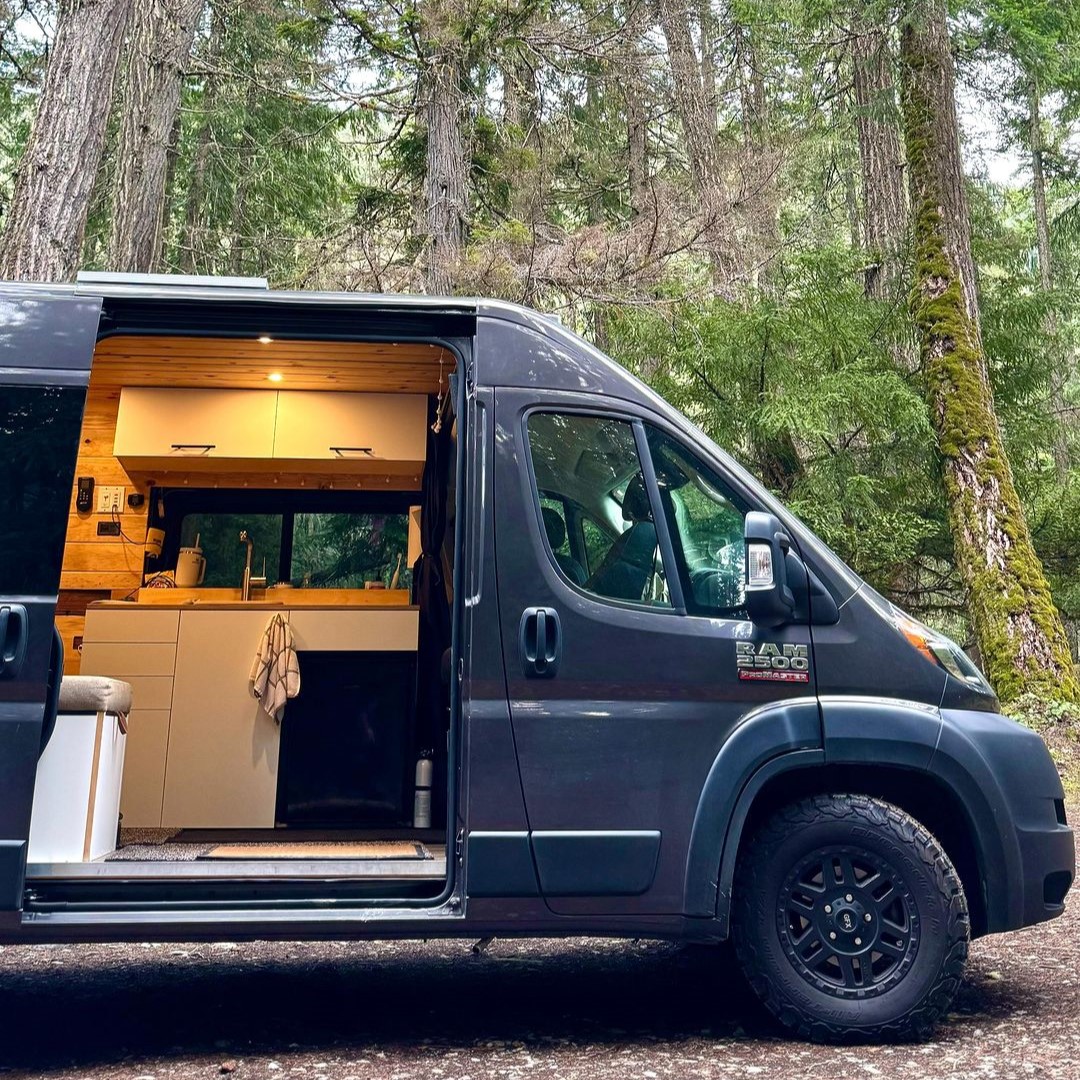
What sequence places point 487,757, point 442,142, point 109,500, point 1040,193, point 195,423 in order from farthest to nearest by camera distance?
point 1040,193, point 442,142, point 109,500, point 195,423, point 487,757

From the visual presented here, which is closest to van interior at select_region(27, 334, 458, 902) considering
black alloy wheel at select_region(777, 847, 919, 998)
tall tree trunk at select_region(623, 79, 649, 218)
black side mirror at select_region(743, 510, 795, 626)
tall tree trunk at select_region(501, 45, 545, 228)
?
black alloy wheel at select_region(777, 847, 919, 998)

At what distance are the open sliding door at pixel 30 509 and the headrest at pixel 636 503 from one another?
1.85 meters

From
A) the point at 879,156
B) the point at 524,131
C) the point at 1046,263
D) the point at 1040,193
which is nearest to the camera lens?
the point at 524,131

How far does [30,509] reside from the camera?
350cm

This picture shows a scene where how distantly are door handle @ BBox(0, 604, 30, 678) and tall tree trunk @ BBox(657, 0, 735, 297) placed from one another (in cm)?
841

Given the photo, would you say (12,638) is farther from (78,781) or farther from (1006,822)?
(1006,822)

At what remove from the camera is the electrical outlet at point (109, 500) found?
7.30 metres

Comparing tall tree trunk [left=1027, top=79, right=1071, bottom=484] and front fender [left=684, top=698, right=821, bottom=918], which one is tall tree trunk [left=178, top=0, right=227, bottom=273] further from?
front fender [left=684, top=698, right=821, bottom=918]

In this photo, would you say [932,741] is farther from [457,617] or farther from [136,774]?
[136,774]

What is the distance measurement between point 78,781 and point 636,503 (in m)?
2.16

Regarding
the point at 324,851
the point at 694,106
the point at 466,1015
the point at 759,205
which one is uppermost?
the point at 694,106

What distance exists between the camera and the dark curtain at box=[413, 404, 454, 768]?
18.6ft

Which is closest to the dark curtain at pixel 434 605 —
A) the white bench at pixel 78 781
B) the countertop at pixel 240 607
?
the countertop at pixel 240 607

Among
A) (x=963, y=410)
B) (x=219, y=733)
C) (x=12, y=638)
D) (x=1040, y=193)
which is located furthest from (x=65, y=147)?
(x=1040, y=193)
